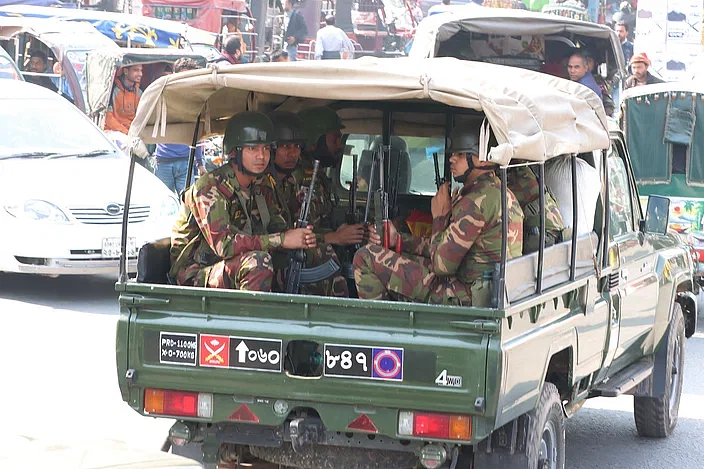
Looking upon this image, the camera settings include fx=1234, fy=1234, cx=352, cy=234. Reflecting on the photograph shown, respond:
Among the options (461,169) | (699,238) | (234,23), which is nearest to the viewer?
(461,169)

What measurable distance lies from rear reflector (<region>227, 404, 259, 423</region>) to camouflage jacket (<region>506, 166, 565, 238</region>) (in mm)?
1798

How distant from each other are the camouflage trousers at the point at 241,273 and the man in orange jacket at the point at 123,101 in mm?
12228

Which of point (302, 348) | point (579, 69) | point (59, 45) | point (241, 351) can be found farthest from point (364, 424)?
point (59, 45)

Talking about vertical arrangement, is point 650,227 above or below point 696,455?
above

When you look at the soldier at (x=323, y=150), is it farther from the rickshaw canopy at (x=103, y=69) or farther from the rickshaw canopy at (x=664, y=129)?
the rickshaw canopy at (x=103, y=69)

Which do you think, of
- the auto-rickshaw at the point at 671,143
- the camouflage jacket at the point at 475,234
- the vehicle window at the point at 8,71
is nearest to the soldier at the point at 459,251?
the camouflage jacket at the point at 475,234

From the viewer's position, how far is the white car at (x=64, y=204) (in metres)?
11.2

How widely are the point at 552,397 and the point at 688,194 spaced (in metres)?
7.28

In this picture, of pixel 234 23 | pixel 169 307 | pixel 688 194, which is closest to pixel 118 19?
pixel 234 23

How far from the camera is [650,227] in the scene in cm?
762

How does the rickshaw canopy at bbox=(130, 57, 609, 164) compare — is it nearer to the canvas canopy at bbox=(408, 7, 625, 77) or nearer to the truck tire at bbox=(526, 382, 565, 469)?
the truck tire at bbox=(526, 382, 565, 469)

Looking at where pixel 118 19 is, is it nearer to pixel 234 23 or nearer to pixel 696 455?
pixel 234 23

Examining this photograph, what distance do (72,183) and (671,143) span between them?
603 centimetres

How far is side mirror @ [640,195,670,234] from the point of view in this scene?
7570 mm
